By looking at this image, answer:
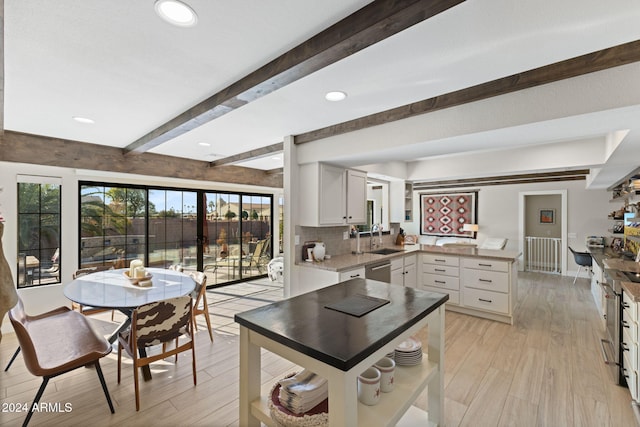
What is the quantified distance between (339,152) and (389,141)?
2.06 feet

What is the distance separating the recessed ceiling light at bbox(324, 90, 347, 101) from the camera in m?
2.34

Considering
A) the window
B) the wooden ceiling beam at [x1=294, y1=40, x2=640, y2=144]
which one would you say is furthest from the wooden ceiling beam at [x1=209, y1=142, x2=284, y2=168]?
the window

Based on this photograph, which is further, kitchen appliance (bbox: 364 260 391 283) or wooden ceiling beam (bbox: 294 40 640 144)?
kitchen appliance (bbox: 364 260 391 283)

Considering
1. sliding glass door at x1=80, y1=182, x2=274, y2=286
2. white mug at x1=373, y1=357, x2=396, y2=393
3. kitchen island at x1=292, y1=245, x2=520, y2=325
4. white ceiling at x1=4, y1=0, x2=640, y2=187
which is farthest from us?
sliding glass door at x1=80, y1=182, x2=274, y2=286

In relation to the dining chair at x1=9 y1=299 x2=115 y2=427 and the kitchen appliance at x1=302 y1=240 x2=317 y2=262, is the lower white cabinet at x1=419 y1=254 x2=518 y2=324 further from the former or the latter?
the dining chair at x1=9 y1=299 x2=115 y2=427

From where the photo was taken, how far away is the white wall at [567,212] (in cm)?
640

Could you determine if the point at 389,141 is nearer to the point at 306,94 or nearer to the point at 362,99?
the point at 362,99

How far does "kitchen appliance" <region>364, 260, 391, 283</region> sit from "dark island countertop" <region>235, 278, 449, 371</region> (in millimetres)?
1609

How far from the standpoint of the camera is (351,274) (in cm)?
345

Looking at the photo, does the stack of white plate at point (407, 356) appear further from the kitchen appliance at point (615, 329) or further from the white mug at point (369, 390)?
the kitchen appliance at point (615, 329)

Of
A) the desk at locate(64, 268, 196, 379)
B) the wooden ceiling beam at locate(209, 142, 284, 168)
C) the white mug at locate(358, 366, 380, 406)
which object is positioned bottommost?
the white mug at locate(358, 366, 380, 406)

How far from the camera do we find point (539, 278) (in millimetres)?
6516

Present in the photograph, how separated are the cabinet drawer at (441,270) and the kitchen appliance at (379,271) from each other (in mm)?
944

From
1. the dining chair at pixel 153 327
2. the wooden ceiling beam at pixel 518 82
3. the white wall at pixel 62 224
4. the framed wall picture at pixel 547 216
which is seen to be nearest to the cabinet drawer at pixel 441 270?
the wooden ceiling beam at pixel 518 82
